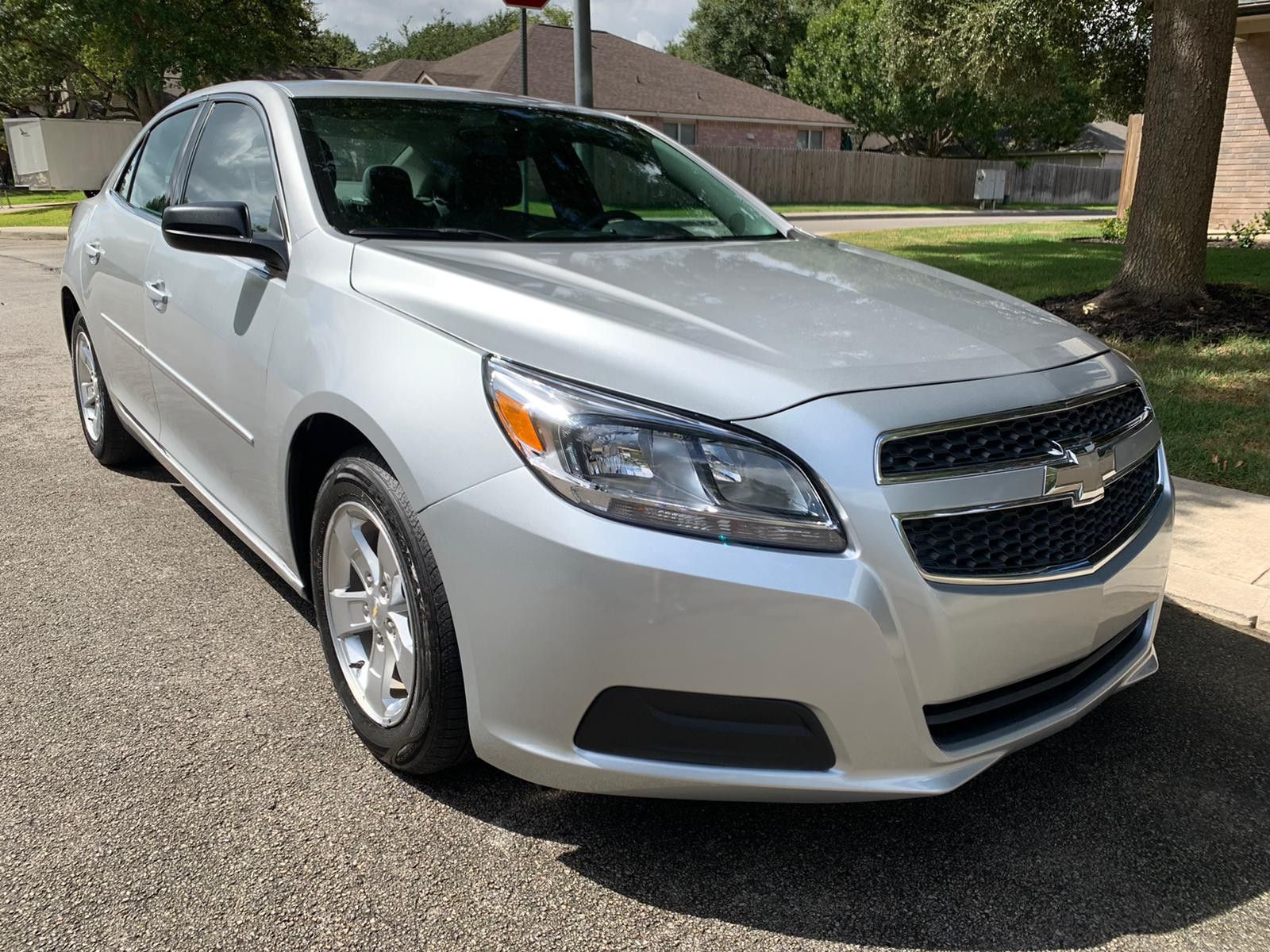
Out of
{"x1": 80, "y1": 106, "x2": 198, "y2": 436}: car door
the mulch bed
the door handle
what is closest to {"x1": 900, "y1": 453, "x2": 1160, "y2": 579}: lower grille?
the door handle

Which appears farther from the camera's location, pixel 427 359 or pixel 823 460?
pixel 427 359

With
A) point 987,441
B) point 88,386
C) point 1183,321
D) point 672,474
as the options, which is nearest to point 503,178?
point 672,474

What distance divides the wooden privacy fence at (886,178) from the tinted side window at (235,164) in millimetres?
28029

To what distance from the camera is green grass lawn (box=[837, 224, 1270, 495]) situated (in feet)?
17.2

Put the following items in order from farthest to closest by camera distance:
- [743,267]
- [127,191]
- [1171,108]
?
[1171,108]
[127,191]
[743,267]

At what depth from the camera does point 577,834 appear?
2.42 metres

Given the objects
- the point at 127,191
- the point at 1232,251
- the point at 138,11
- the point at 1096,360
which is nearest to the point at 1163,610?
the point at 1096,360

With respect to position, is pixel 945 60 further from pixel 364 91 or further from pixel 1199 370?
pixel 364 91

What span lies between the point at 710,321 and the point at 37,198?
37.8 meters

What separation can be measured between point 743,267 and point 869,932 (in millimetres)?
1789

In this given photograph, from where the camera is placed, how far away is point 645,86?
3647 cm

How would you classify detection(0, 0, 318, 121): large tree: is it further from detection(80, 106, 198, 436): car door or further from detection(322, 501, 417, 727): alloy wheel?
detection(322, 501, 417, 727): alloy wheel

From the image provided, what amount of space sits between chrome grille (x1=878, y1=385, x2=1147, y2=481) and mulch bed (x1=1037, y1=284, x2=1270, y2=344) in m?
5.62

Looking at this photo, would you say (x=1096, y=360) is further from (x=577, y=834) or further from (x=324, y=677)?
(x=324, y=677)
